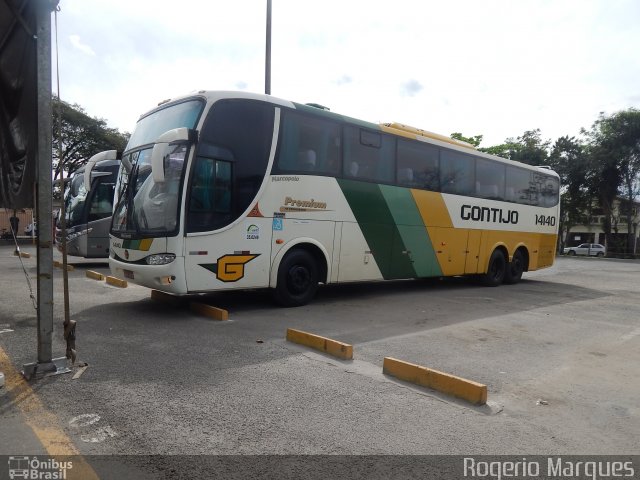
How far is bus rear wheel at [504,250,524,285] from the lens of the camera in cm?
1372

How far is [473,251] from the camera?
40.2ft

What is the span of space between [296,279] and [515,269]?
28.0 feet

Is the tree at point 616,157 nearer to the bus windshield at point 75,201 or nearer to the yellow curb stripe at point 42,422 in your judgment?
the bus windshield at point 75,201

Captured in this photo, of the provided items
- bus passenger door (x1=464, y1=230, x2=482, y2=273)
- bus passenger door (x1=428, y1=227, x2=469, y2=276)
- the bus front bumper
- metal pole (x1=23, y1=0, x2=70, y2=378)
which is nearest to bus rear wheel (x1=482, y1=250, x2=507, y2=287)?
bus passenger door (x1=464, y1=230, x2=482, y2=273)

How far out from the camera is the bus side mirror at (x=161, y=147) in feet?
20.3

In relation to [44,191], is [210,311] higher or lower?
lower

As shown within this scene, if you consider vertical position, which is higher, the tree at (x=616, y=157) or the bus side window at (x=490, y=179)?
the tree at (x=616, y=157)

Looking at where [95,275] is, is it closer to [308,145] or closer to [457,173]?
[308,145]

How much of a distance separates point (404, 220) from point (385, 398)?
652 cm

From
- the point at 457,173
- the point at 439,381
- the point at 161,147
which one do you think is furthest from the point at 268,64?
the point at 439,381

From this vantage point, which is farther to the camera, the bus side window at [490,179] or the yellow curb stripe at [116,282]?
the bus side window at [490,179]

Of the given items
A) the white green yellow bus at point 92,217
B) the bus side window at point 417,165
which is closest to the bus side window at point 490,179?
the bus side window at point 417,165

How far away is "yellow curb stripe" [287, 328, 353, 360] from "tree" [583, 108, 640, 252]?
3832cm

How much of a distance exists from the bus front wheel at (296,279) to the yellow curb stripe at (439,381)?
359cm
